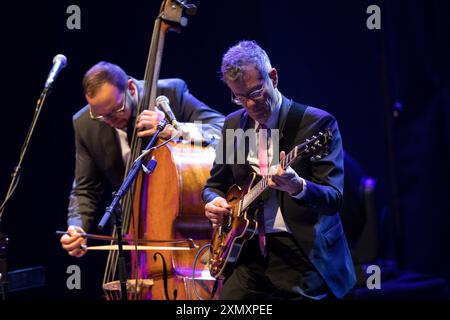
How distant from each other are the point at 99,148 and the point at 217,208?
135 centimetres

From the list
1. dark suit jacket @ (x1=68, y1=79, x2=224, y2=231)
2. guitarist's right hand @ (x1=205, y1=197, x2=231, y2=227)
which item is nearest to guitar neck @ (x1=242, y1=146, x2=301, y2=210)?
guitarist's right hand @ (x1=205, y1=197, x2=231, y2=227)

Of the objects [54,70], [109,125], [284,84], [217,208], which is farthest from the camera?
[284,84]

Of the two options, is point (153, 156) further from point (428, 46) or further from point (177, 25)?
point (428, 46)

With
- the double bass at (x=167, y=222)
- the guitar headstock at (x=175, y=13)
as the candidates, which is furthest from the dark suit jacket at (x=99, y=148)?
the guitar headstock at (x=175, y=13)

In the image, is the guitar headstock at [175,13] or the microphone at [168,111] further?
the guitar headstock at [175,13]

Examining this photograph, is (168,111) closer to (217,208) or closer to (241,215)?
(217,208)

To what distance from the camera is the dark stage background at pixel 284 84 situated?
5.29 metres

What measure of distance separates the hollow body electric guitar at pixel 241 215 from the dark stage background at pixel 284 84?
224cm

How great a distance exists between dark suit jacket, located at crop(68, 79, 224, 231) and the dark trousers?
4.02 ft

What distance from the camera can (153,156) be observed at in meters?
3.94

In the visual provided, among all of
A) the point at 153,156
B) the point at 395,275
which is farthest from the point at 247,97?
the point at 395,275

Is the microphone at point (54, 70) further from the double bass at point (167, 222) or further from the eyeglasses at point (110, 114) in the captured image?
the double bass at point (167, 222)

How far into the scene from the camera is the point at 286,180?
2.75 metres

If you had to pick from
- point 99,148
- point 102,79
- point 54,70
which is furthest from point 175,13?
point 99,148
